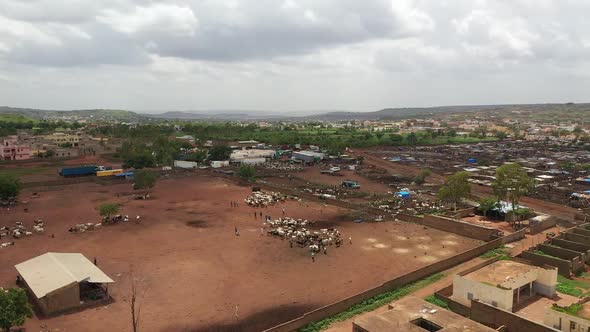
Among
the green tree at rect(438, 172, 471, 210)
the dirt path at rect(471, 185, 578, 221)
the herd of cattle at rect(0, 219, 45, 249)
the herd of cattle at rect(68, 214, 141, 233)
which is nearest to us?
the herd of cattle at rect(0, 219, 45, 249)

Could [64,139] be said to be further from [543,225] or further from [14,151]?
[543,225]

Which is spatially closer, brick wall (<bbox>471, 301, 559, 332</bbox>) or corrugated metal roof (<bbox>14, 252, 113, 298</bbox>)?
brick wall (<bbox>471, 301, 559, 332</bbox>)

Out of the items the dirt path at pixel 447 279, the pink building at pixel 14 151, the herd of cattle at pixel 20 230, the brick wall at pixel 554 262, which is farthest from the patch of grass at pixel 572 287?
the pink building at pixel 14 151

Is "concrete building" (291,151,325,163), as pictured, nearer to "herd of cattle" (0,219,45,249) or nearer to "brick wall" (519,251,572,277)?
"herd of cattle" (0,219,45,249)

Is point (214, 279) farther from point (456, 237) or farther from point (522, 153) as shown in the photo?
→ point (522, 153)

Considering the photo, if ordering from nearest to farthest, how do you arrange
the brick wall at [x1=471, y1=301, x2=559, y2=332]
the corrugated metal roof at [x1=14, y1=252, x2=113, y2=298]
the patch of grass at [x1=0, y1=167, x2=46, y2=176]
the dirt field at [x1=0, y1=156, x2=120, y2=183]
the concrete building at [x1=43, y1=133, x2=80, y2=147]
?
the brick wall at [x1=471, y1=301, x2=559, y2=332] < the corrugated metal roof at [x1=14, y1=252, x2=113, y2=298] < the dirt field at [x1=0, y1=156, x2=120, y2=183] < the patch of grass at [x1=0, y1=167, x2=46, y2=176] < the concrete building at [x1=43, y1=133, x2=80, y2=147]

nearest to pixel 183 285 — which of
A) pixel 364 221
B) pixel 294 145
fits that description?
pixel 364 221

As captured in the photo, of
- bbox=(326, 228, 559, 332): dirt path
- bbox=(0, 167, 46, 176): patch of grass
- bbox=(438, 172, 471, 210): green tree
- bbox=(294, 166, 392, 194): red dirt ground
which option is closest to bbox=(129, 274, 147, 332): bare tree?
bbox=(326, 228, 559, 332): dirt path

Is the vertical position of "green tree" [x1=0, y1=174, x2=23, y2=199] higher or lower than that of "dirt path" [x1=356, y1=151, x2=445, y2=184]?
higher
